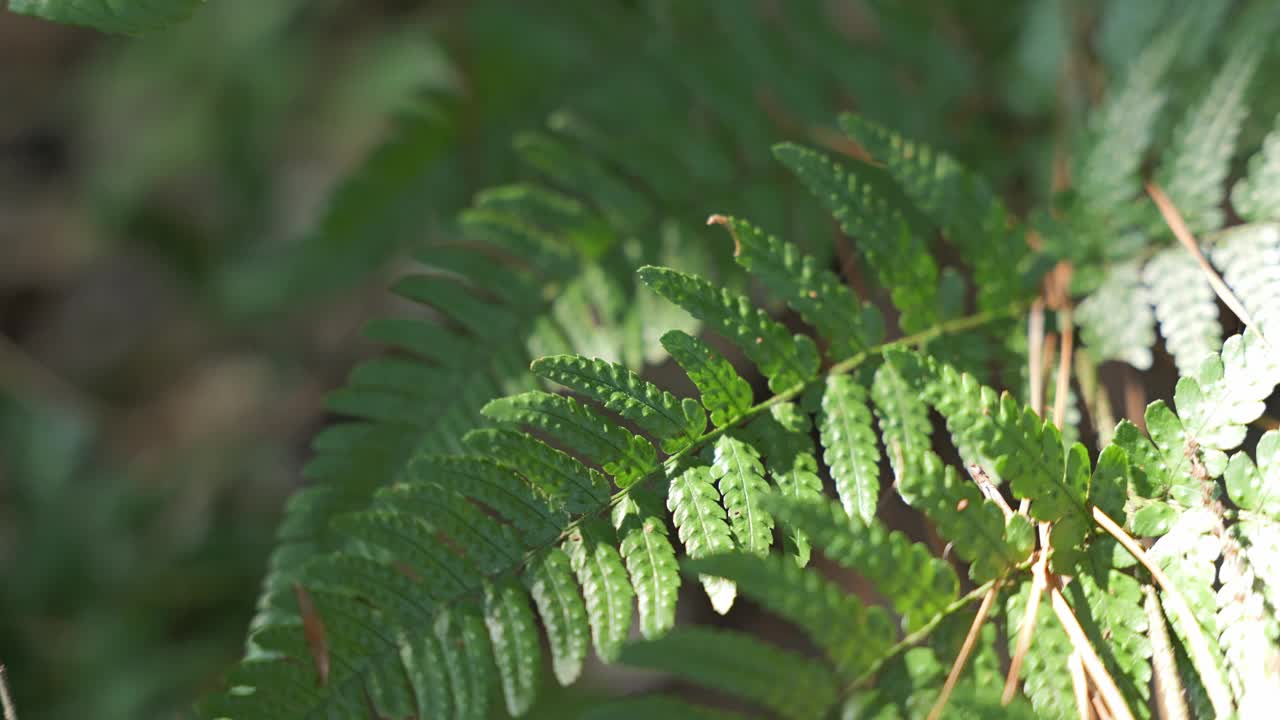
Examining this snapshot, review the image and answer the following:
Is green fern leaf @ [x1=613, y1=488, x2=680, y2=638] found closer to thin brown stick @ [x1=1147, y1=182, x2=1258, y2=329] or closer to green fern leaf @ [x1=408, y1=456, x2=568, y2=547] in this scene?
green fern leaf @ [x1=408, y1=456, x2=568, y2=547]

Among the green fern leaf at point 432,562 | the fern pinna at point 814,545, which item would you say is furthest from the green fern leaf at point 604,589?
the green fern leaf at point 432,562

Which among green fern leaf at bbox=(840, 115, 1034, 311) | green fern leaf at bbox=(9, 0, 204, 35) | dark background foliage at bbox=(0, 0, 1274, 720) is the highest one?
dark background foliage at bbox=(0, 0, 1274, 720)

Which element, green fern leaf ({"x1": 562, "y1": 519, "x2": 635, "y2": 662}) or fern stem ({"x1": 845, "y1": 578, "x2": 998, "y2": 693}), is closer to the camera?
fern stem ({"x1": 845, "y1": 578, "x2": 998, "y2": 693})

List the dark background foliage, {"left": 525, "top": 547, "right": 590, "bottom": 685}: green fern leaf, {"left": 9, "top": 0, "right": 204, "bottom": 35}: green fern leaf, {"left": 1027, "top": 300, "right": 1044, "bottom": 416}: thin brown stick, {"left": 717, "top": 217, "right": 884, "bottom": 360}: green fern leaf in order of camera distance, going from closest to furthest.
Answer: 1. {"left": 9, "top": 0, "right": 204, "bottom": 35}: green fern leaf
2. {"left": 525, "top": 547, "right": 590, "bottom": 685}: green fern leaf
3. {"left": 717, "top": 217, "right": 884, "bottom": 360}: green fern leaf
4. {"left": 1027, "top": 300, "right": 1044, "bottom": 416}: thin brown stick
5. the dark background foliage

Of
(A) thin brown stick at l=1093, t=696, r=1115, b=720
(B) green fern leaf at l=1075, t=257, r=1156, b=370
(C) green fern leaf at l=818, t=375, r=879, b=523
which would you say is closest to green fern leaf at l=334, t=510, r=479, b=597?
(C) green fern leaf at l=818, t=375, r=879, b=523

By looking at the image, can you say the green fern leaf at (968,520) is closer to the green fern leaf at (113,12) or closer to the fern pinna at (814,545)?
the fern pinna at (814,545)
